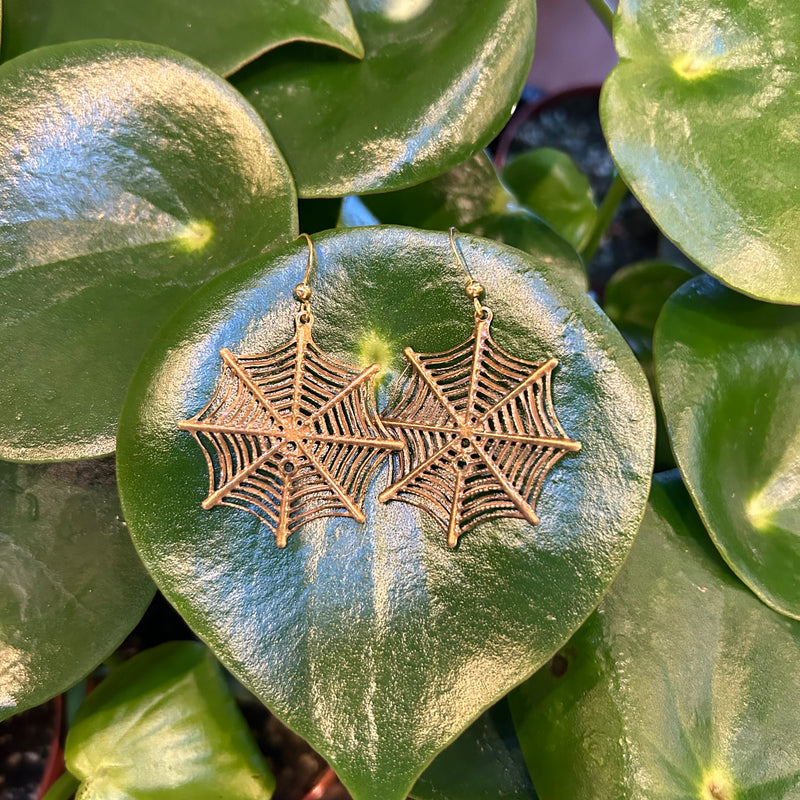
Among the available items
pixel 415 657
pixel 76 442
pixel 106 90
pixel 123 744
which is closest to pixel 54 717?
pixel 123 744

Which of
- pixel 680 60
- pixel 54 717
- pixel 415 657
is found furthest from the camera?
pixel 54 717

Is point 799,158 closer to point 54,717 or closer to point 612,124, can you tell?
point 612,124

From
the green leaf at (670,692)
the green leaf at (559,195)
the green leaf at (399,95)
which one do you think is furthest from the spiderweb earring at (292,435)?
the green leaf at (559,195)

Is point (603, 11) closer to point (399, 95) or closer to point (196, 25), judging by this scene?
point (399, 95)

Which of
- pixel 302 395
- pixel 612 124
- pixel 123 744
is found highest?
pixel 612 124

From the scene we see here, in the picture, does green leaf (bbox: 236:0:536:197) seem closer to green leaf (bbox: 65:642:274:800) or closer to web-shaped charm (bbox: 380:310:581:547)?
web-shaped charm (bbox: 380:310:581:547)

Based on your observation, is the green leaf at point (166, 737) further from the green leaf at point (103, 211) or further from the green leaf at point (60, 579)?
the green leaf at point (103, 211)

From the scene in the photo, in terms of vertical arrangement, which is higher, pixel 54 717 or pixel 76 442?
pixel 76 442

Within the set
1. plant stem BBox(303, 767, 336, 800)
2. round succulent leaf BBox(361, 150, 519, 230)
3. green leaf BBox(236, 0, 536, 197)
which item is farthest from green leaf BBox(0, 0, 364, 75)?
plant stem BBox(303, 767, 336, 800)

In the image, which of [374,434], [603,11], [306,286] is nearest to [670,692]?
[374,434]
